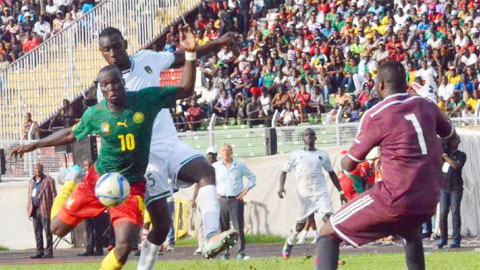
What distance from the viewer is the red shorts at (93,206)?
1176cm

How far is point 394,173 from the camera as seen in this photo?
973 centimetres

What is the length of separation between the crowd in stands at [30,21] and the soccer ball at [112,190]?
92.9 ft

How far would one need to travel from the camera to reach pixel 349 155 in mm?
9789

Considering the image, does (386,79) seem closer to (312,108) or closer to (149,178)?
(149,178)

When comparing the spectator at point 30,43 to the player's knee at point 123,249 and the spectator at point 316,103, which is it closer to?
the spectator at point 316,103

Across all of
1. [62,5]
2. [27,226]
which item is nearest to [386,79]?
[27,226]

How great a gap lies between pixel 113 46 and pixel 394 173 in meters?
3.68

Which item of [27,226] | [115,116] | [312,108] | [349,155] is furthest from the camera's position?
[312,108]

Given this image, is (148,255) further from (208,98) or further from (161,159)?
(208,98)

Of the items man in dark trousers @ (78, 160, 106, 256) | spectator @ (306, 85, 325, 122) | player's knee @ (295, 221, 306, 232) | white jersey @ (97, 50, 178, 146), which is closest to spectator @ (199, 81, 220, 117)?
spectator @ (306, 85, 325, 122)

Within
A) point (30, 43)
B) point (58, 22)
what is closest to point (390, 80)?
point (30, 43)

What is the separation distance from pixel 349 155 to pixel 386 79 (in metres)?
0.72

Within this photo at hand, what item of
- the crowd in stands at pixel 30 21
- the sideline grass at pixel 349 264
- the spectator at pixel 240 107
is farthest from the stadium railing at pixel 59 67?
A: the sideline grass at pixel 349 264

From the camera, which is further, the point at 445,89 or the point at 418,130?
the point at 445,89
